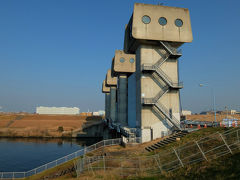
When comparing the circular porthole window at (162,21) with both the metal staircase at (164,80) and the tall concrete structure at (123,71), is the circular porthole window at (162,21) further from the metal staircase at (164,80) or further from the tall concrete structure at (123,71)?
the tall concrete structure at (123,71)

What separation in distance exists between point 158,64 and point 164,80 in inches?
124

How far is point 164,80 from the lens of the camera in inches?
1209

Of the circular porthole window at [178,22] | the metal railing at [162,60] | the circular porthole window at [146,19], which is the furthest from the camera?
the circular porthole window at [178,22]

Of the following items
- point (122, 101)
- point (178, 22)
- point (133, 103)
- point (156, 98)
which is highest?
point (178, 22)

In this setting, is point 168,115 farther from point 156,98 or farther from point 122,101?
point 122,101

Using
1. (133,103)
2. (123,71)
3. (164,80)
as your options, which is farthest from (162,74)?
(123,71)

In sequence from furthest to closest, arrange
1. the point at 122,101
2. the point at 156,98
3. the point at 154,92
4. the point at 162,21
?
the point at 122,101 < the point at 162,21 < the point at 154,92 < the point at 156,98

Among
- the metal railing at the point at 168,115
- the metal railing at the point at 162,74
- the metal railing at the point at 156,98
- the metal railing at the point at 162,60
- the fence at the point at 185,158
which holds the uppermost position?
the metal railing at the point at 162,60

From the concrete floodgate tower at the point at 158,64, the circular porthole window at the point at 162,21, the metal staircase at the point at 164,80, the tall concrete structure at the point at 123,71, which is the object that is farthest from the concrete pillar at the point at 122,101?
the circular porthole window at the point at 162,21

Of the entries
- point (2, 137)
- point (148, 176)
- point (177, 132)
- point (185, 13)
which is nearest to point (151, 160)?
point (148, 176)

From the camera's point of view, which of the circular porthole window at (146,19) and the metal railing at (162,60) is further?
the metal railing at (162,60)

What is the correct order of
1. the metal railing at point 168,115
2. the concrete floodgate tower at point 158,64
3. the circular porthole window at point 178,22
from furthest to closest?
the circular porthole window at point 178,22 → the concrete floodgate tower at point 158,64 → the metal railing at point 168,115

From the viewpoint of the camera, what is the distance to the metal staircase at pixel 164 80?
96.5 ft

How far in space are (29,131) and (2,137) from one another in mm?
9876
